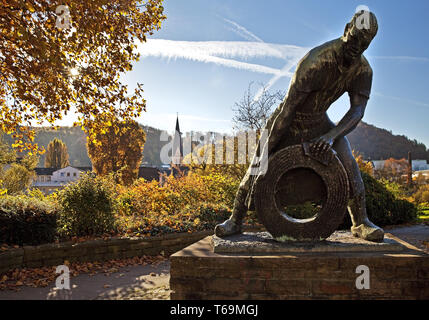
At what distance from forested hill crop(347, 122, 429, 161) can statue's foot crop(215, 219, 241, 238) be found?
44.5 m

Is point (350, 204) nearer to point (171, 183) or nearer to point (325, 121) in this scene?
point (325, 121)

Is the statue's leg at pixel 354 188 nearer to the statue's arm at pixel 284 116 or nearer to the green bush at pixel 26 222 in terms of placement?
the statue's arm at pixel 284 116

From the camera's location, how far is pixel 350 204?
140 inches

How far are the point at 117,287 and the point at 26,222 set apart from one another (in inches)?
93.0

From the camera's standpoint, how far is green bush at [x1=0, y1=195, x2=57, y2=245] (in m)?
5.59

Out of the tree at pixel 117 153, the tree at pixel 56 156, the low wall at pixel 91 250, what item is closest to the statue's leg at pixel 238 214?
the low wall at pixel 91 250

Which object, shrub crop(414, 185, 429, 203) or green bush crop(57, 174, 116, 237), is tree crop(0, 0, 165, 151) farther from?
shrub crop(414, 185, 429, 203)

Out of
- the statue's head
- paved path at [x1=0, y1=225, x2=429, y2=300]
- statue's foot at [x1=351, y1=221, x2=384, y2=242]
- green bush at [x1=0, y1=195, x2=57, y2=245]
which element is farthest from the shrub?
green bush at [x1=0, y1=195, x2=57, y2=245]

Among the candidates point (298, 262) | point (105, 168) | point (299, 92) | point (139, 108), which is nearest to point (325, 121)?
point (299, 92)

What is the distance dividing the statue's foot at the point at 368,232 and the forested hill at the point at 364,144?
124 feet

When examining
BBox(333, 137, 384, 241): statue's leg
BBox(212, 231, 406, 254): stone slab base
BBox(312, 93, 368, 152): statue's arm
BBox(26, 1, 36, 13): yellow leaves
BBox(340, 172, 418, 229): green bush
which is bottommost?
BBox(340, 172, 418, 229): green bush

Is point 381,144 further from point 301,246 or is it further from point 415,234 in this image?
point 301,246
